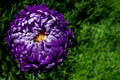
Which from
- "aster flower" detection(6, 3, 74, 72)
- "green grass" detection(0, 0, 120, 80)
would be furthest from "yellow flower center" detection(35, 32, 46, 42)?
"green grass" detection(0, 0, 120, 80)

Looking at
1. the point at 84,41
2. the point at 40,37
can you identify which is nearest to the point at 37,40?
the point at 40,37

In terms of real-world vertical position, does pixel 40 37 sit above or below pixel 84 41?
above

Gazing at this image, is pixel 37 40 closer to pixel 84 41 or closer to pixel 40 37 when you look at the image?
pixel 40 37

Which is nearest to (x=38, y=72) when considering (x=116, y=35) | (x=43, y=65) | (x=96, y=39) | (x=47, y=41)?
(x=43, y=65)

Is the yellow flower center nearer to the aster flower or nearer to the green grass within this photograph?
the aster flower

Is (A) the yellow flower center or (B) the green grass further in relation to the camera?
(B) the green grass

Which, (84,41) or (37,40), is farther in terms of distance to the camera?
(84,41)
